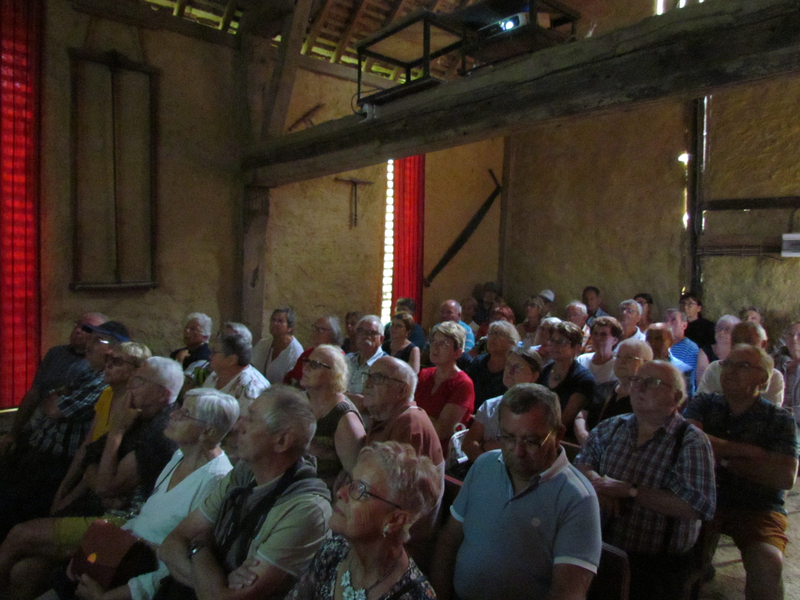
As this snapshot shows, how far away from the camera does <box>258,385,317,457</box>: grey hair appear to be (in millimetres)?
1868

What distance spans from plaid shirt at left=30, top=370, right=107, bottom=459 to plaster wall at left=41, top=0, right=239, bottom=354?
1727 millimetres

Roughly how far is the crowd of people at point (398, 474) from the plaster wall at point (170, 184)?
4.87ft

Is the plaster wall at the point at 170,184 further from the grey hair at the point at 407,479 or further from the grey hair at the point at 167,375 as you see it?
the grey hair at the point at 407,479

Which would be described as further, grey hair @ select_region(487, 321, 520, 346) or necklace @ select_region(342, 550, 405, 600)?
grey hair @ select_region(487, 321, 520, 346)

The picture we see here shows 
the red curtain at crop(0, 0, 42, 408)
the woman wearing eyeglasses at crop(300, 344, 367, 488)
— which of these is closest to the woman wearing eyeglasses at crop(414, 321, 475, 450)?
the woman wearing eyeglasses at crop(300, 344, 367, 488)

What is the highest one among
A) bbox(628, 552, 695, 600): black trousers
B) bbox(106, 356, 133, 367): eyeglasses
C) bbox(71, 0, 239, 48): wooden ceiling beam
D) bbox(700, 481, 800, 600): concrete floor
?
bbox(71, 0, 239, 48): wooden ceiling beam

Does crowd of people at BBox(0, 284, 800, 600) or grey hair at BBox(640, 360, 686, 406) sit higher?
grey hair at BBox(640, 360, 686, 406)

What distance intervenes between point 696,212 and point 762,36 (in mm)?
4451

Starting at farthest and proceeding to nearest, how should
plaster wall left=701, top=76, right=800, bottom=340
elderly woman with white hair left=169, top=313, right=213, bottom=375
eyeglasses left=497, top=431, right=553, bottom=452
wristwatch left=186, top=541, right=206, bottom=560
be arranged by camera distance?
1. plaster wall left=701, top=76, right=800, bottom=340
2. elderly woman with white hair left=169, top=313, right=213, bottom=375
3. wristwatch left=186, top=541, right=206, bottom=560
4. eyeglasses left=497, top=431, right=553, bottom=452

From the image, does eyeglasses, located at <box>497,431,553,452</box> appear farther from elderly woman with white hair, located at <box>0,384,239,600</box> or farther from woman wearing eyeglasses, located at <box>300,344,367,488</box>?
elderly woman with white hair, located at <box>0,384,239,600</box>

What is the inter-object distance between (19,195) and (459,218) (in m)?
5.14

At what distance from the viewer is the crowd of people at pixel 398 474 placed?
164cm

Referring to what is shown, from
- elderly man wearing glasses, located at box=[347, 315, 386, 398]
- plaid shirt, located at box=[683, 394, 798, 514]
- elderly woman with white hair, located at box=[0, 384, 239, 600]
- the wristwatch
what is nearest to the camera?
the wristwatch

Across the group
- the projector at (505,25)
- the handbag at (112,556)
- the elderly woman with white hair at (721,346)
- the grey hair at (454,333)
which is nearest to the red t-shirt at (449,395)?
the grey hair at (454,333)
